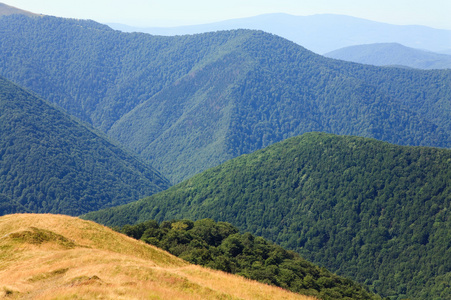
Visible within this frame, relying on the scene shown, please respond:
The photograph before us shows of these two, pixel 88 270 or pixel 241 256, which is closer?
pixel 88 270

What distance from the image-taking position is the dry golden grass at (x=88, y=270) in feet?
114

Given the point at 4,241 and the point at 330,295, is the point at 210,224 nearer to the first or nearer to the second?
the point at 330,295

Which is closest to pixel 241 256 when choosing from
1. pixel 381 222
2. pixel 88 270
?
pixel 88 270

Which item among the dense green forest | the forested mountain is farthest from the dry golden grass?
the forested mountain

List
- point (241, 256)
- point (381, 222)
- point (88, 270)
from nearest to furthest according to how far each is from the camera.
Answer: point (88, 270) < point (241, 256) < point (381, 222)

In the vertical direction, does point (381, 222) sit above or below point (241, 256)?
below

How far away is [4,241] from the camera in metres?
53.5

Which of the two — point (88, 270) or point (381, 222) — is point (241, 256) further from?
point (381, 222)

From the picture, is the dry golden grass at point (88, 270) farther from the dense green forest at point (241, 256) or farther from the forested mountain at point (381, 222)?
the forested mountain at point (381, 222)

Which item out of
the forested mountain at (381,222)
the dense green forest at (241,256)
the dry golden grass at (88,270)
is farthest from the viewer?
the forested mountain at (381,222)

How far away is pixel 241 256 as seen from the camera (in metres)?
89.9

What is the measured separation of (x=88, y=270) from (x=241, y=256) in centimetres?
5291

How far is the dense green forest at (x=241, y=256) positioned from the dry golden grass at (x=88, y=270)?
14.8 m

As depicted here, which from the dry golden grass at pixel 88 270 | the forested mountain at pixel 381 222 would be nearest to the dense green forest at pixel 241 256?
the dry golden grass at pixel 88 270
